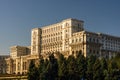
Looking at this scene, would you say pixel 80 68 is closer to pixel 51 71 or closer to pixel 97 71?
pixel 97 71

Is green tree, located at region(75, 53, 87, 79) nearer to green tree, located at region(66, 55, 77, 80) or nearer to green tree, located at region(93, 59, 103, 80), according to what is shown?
green tree, located at region(66, 55, 77, 80)

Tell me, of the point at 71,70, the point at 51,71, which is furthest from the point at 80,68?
the point at 51,71

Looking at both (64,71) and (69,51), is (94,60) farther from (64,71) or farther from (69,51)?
(69,51)

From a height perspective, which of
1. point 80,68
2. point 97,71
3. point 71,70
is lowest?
point 97,71

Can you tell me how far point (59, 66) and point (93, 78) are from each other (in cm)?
1064

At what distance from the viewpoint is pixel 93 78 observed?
90312 millimetres

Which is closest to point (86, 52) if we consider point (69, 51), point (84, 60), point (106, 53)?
point (69, 51)

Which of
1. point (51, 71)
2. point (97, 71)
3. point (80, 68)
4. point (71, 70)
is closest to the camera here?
point (97, 71)

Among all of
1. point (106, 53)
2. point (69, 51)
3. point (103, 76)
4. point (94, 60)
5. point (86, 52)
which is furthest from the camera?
point (106, 53)

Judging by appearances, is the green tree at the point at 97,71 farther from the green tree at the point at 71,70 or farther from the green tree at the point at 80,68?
the green tree at the point at 71,70

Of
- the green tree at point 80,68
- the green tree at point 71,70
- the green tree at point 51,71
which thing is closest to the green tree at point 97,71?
the green tree at point 80,68

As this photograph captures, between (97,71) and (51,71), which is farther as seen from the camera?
(51,71)

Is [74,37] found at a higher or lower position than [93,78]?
higher

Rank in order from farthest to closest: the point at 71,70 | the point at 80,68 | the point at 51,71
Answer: the point at 51,71, the point at 80,68, the point at 71,70
